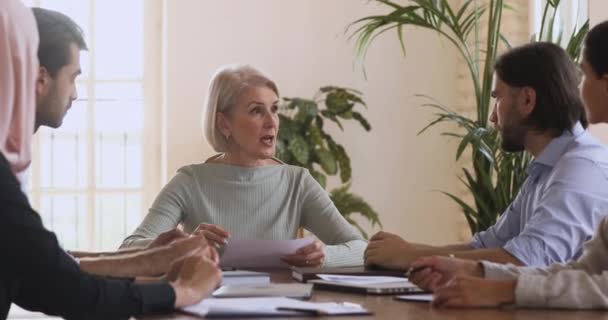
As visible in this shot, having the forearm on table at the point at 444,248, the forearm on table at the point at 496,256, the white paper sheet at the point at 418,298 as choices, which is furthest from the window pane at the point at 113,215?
the white paper sheet at the point at 418,298

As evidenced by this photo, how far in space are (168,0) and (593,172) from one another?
15.4 feet

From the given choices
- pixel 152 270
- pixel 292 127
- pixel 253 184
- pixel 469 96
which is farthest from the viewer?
pixel 469 96

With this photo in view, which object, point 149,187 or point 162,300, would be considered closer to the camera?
point 162,300

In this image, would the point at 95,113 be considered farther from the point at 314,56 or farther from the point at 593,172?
the point at 593,172

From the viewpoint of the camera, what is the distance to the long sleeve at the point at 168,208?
3.82 m

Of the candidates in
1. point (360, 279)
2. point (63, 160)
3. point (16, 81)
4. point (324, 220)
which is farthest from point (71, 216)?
point (16, 81)

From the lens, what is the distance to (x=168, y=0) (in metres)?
7.26

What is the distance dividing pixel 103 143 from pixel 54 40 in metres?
4.91

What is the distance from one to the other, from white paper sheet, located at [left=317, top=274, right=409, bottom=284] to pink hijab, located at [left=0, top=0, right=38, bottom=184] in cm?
96

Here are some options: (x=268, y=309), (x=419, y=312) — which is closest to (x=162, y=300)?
(x=268, y=309)

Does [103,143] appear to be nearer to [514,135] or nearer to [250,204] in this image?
[250,204]

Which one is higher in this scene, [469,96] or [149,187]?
[469,96]

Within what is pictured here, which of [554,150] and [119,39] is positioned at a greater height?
[554,150]

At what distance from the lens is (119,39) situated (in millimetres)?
7395
